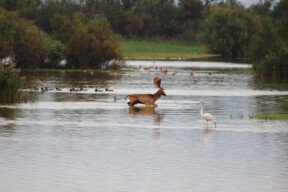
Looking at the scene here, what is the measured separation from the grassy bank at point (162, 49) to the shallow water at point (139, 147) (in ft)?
254

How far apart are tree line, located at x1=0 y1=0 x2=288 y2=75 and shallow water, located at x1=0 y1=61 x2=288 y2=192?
3007cm

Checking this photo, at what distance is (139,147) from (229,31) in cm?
9870

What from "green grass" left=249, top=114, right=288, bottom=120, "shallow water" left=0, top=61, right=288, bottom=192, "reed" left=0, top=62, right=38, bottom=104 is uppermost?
"reed" left=0, top=62, right=38, bottom=104

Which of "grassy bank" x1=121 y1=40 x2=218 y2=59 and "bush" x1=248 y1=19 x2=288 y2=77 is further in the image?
"grassy bank" x1=121 y1=40 x2=218 y2=59

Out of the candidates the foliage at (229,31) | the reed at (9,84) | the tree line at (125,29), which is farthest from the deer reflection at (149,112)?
the foliage at (229,31)

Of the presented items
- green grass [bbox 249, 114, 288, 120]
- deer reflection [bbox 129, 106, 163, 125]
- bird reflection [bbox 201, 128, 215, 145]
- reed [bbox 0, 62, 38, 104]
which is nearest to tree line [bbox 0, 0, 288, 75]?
deer reflection [bbox 129, 106, 163, 125]

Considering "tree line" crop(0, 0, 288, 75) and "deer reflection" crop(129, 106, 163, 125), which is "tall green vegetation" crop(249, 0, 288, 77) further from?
"deer reflection" crop(129, 106, 163, 125)

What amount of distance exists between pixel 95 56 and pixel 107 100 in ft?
105

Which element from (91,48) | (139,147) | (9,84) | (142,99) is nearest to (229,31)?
(91,48)

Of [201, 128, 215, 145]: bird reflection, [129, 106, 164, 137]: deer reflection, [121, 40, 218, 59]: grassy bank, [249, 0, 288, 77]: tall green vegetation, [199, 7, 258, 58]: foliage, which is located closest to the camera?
[201, 128, 215, 145]: bird reflection

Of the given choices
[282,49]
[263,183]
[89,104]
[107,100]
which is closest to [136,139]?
[263,183]

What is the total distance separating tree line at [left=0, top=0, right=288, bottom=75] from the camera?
61688mm

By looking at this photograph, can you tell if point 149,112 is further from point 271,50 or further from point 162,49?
point 162,49

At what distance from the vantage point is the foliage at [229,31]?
11396cm
